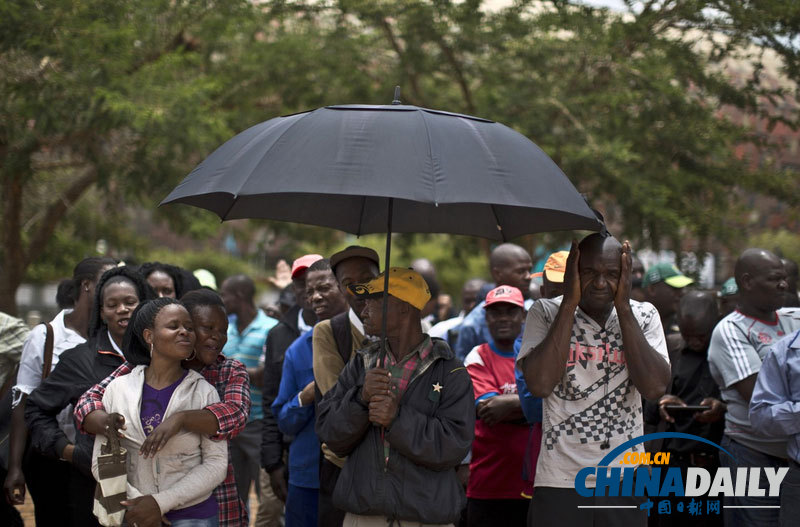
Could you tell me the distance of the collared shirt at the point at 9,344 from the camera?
6156 mm

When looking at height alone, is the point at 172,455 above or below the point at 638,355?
below

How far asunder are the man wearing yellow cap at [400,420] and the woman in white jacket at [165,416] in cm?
66

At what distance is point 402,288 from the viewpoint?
449 cm

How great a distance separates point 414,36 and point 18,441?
724 cm

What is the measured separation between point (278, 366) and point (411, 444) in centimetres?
242

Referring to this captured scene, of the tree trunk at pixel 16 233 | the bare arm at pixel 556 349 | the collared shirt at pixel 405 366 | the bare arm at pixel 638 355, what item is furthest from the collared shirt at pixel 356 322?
the tree trunk at pixel 16 233

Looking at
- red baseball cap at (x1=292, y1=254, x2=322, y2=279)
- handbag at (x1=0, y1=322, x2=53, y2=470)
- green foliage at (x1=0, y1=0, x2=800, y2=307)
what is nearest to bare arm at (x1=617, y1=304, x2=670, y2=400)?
red baseball cap at (x1=292, y1=254, x2=322, y2=279)

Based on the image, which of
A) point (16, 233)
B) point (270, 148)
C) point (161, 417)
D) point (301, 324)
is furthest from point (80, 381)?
point (16, 233)

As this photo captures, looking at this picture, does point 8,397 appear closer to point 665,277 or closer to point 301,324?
point 301,324

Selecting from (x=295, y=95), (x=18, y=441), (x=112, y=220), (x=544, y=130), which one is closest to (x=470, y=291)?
(x=544, y=130)

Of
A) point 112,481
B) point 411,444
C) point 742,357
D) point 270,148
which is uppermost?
point 270,148

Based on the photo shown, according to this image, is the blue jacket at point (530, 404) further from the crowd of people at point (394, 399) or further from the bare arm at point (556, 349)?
the bare arm at point (556, 349)

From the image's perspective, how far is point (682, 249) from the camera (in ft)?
36.1

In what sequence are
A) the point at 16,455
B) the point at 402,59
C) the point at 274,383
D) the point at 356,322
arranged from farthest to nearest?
the point at 402,59, the point at 274,383, the point at 16,455, the point at 356,322
